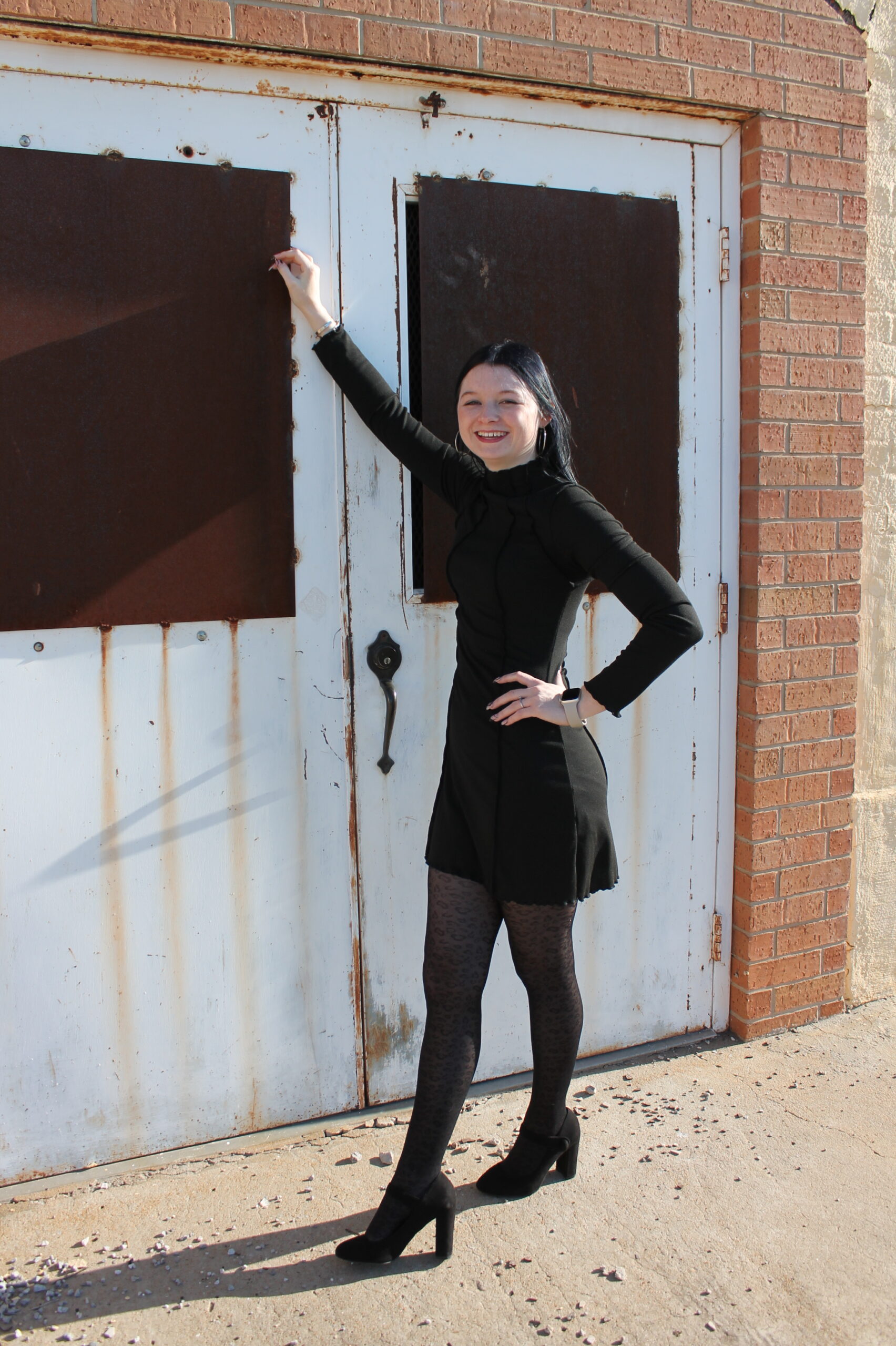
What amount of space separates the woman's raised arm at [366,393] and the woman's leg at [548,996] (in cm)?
99

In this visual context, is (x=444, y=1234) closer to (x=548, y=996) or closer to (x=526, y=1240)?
(x=526, y=1240)

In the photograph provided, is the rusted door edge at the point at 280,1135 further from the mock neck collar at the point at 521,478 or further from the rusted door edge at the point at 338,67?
the rusted door edge at the point at 338,67

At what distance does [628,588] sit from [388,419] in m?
0.78

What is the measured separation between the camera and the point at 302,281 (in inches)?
97.3

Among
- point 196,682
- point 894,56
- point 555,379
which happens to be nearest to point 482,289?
point 555,379

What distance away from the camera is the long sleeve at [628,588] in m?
2.08

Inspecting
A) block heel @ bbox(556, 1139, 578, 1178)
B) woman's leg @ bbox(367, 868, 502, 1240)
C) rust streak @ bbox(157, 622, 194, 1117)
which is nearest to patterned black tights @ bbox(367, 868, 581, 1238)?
woman's leg @ bbox(367, 868, 502, 1240)

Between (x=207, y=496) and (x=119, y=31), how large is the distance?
1.03 m

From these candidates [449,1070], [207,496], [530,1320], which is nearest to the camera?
[530,1320]

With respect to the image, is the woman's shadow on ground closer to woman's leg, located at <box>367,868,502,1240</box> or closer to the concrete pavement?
the concrete pavement

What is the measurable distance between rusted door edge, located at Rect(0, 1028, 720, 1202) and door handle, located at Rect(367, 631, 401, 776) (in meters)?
0.95

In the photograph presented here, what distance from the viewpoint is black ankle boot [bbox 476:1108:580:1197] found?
94.1 inches

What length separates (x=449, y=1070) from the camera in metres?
2.20

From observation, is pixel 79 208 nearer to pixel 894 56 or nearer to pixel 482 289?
pixel 482 289
